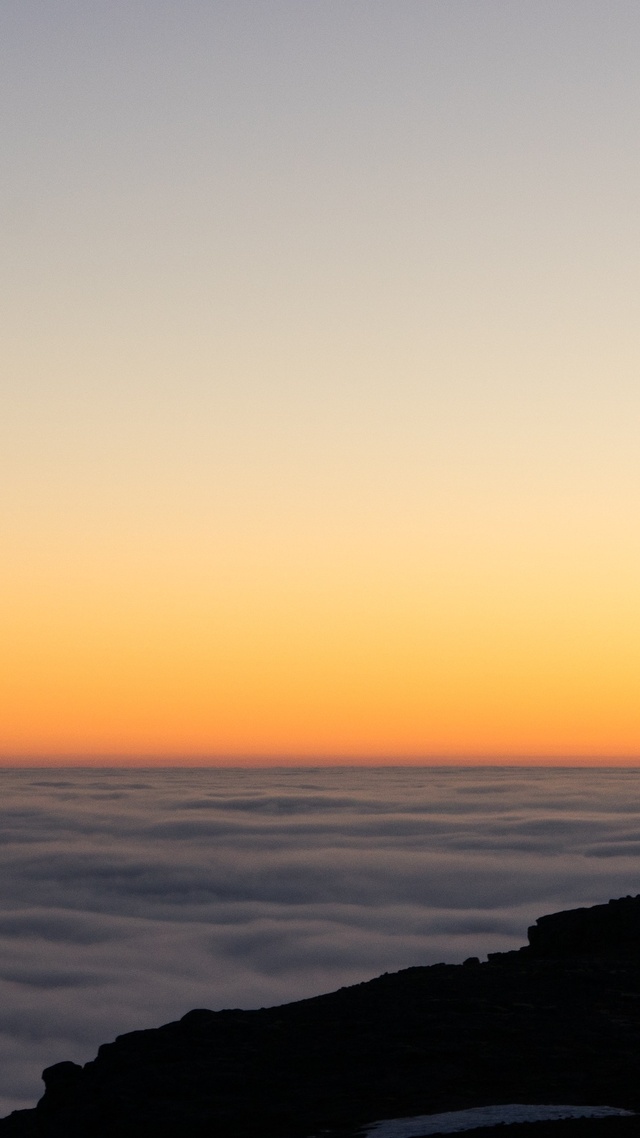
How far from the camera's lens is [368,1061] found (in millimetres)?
17641

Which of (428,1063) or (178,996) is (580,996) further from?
(178,996)

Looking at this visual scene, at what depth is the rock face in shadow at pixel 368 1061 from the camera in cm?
1539

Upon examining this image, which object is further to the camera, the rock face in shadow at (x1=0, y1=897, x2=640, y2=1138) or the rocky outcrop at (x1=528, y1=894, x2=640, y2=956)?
the rocky outcrop at (x1=528, y1=894, x2=640, y2=956)

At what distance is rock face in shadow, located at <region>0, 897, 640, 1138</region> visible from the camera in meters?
15.4

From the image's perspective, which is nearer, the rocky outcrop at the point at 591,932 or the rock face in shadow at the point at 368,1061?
the rock face in shadow at the point at 368,1061

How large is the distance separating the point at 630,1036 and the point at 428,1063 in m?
3.55

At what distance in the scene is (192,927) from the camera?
574 feet

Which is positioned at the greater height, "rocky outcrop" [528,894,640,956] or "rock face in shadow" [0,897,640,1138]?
"rocky outcrop" [528,894,640,956]

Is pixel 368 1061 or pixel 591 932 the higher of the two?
pixel 591 932

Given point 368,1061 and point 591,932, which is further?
point 591,932

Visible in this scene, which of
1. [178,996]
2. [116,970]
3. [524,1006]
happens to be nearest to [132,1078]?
[524,1006]

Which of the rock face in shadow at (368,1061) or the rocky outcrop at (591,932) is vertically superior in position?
the rocky outcrop at (591,932)

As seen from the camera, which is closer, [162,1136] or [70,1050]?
[162,1136]

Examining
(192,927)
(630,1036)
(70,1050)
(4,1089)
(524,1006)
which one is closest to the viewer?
(630,1036)
